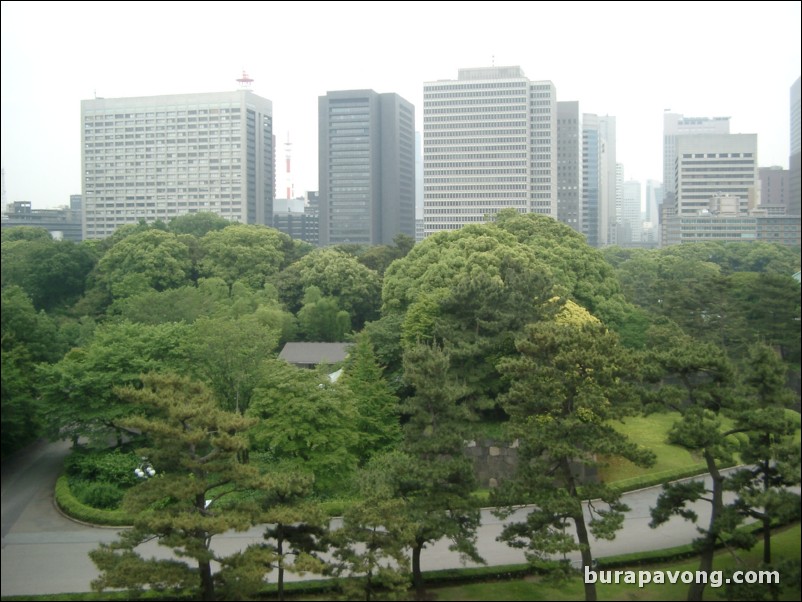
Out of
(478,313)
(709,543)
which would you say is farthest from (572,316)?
(709,543)

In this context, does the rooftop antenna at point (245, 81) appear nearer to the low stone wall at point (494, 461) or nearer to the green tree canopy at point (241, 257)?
the green tree canopy at point (241, 257)

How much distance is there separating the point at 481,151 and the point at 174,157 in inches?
1024

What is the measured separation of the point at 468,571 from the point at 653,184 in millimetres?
110280

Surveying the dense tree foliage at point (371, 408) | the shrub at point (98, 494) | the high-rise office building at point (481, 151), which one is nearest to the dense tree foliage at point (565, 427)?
the dense tree foliage at point (371, 408)

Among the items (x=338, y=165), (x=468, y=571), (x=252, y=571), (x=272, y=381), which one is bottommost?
(x=468, y=571)

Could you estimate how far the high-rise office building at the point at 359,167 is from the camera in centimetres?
7669

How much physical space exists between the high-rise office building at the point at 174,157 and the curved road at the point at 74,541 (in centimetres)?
2698

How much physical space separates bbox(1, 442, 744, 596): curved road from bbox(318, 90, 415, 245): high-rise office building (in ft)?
207

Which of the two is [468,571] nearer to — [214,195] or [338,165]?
[214,195]

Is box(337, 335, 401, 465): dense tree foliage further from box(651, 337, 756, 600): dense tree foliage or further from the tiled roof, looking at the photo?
the tiled roof

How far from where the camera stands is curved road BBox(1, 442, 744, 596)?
10.9m

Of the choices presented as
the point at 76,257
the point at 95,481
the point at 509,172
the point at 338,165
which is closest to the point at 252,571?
the point at 95,481

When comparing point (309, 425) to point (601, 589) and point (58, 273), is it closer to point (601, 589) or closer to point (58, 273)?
point (601, 589)

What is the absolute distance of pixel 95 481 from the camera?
1524 cm
